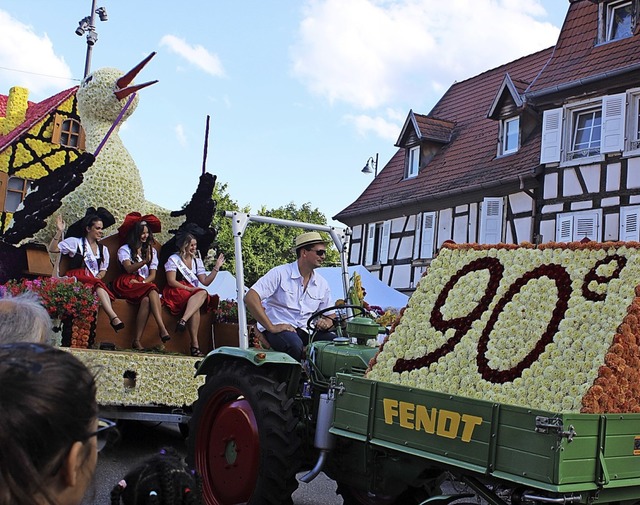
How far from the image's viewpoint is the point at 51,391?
1164 millimetres

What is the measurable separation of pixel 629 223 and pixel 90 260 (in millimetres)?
11169

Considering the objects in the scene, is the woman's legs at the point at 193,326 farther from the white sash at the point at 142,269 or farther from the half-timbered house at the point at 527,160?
the half-timbered house at the point at 527,160

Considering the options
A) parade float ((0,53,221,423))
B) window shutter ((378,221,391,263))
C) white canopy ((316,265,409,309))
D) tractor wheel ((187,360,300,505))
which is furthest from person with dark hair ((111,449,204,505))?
window shutter ((378,221,391,263))

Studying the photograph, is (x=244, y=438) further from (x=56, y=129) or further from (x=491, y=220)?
(x=56, y=129)

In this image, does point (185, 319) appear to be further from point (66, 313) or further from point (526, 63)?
point (526, 63)

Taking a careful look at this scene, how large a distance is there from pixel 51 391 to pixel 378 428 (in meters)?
3.13

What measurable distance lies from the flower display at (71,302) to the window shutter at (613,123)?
39.1 feet

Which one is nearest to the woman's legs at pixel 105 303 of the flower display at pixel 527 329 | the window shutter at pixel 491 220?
the flower display at pixel 527 329

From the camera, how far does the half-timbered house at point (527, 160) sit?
50.8 ft

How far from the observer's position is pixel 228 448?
5125mm

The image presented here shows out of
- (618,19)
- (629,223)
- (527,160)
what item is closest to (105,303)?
(629,223)

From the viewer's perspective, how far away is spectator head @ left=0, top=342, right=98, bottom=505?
113 cm

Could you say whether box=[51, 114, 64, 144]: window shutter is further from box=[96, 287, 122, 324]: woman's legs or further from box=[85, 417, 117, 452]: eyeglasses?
box=[85, 417, 117, 452]: eyeglasses

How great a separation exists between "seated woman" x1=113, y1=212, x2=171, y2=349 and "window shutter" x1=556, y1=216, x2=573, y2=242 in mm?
10394
